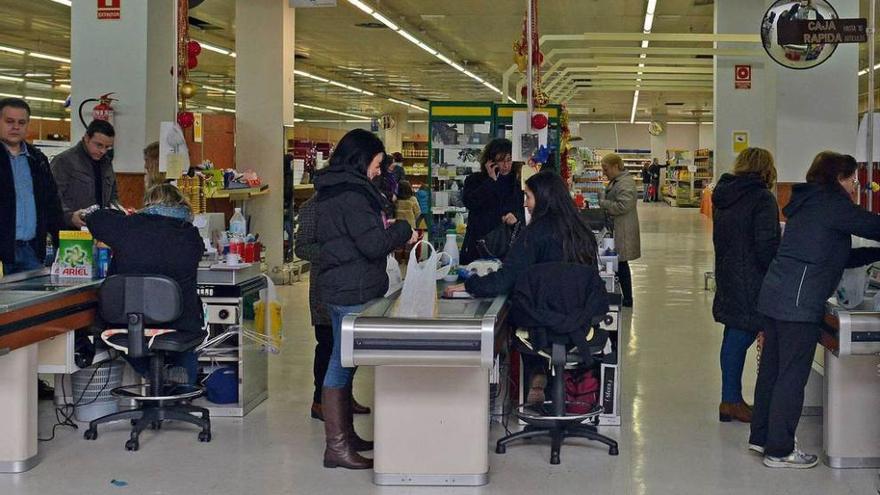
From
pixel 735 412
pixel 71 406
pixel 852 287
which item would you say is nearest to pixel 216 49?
pixel 71 406

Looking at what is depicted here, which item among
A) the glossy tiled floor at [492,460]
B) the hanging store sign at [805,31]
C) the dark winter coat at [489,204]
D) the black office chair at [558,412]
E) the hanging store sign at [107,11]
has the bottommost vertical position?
the glossy tiled floor at [492,460]

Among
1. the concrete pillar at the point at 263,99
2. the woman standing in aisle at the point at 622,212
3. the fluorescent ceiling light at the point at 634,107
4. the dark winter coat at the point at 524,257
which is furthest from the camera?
the fluorescent ceiling light at the point at 634,107

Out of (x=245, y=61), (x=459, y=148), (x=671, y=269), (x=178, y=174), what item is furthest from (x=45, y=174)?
(x=671, y=269)

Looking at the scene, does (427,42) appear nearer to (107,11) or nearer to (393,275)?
(107,11)

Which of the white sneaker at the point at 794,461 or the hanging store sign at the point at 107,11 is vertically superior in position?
the hanging store sign at the point at 107,11

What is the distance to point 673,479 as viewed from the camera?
4.76 meters

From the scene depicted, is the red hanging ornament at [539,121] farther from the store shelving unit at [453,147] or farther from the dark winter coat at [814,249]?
the store shelving unit at [453,147]

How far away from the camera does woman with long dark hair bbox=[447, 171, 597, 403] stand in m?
4.93

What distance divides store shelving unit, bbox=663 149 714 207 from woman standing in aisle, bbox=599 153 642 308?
24.9 meters

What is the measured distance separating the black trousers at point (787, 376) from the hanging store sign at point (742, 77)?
31.6ft

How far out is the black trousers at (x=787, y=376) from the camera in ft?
15.6

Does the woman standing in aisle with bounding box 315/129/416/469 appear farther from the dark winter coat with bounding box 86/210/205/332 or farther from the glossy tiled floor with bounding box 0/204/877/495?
the dark winter coat with bounding box 86/210/205/332

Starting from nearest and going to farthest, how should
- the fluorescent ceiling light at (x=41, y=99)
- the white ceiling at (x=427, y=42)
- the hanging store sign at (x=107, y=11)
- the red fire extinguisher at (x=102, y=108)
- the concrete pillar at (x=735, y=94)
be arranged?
the red fire extinguisher at (x=102, y=108) → the hanging store sign at (x=107, y=11) → the concrete pillar at (x=735, y=94) → the white ceiling at (x=427, y=42) → the fluorescent ceiling light at (x=41, y=99)

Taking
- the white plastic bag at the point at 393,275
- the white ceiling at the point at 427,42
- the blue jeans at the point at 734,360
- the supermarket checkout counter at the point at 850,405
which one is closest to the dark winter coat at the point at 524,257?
the white plastic bag at the point at 393,275
